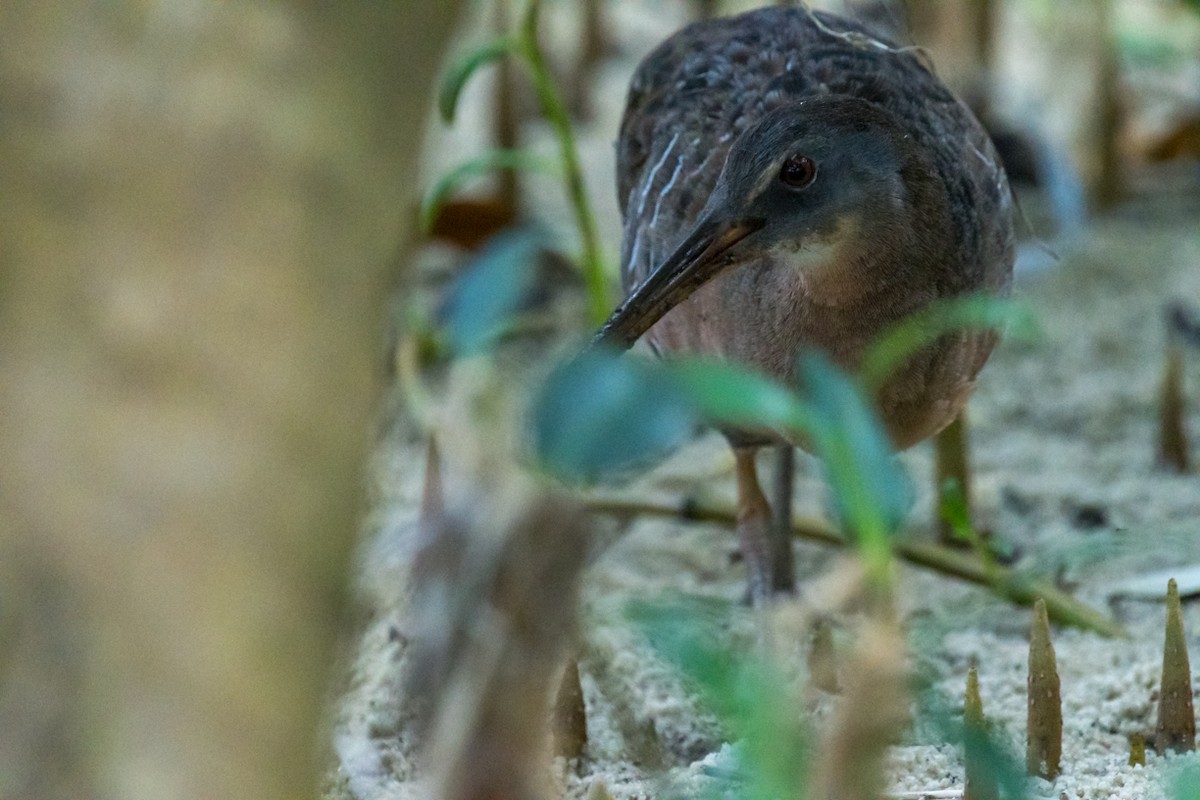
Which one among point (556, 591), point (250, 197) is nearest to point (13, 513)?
point (250, 197)

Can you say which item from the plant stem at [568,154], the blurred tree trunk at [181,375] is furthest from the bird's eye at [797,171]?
the plant stem at [568,154]

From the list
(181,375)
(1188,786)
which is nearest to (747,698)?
(1188,786)

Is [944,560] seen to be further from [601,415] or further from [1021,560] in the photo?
[601,415]

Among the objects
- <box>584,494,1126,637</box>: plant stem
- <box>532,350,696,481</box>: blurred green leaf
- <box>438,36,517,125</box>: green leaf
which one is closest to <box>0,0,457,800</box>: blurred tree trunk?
<box>532,350,696,481</box>: blurred green leaf

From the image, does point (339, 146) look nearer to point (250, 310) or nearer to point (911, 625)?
point (250, 310)

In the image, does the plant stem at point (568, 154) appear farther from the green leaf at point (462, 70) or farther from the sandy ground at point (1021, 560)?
the sandy ground at point (1021, 560)

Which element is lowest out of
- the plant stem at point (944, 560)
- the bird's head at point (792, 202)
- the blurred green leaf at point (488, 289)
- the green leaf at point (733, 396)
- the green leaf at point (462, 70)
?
the green leaf at point (733, 396)

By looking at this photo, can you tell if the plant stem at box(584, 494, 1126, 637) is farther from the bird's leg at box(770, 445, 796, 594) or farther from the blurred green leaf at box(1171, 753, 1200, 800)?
the blurred green leaf at box(1171, 753, 1200, 800)
